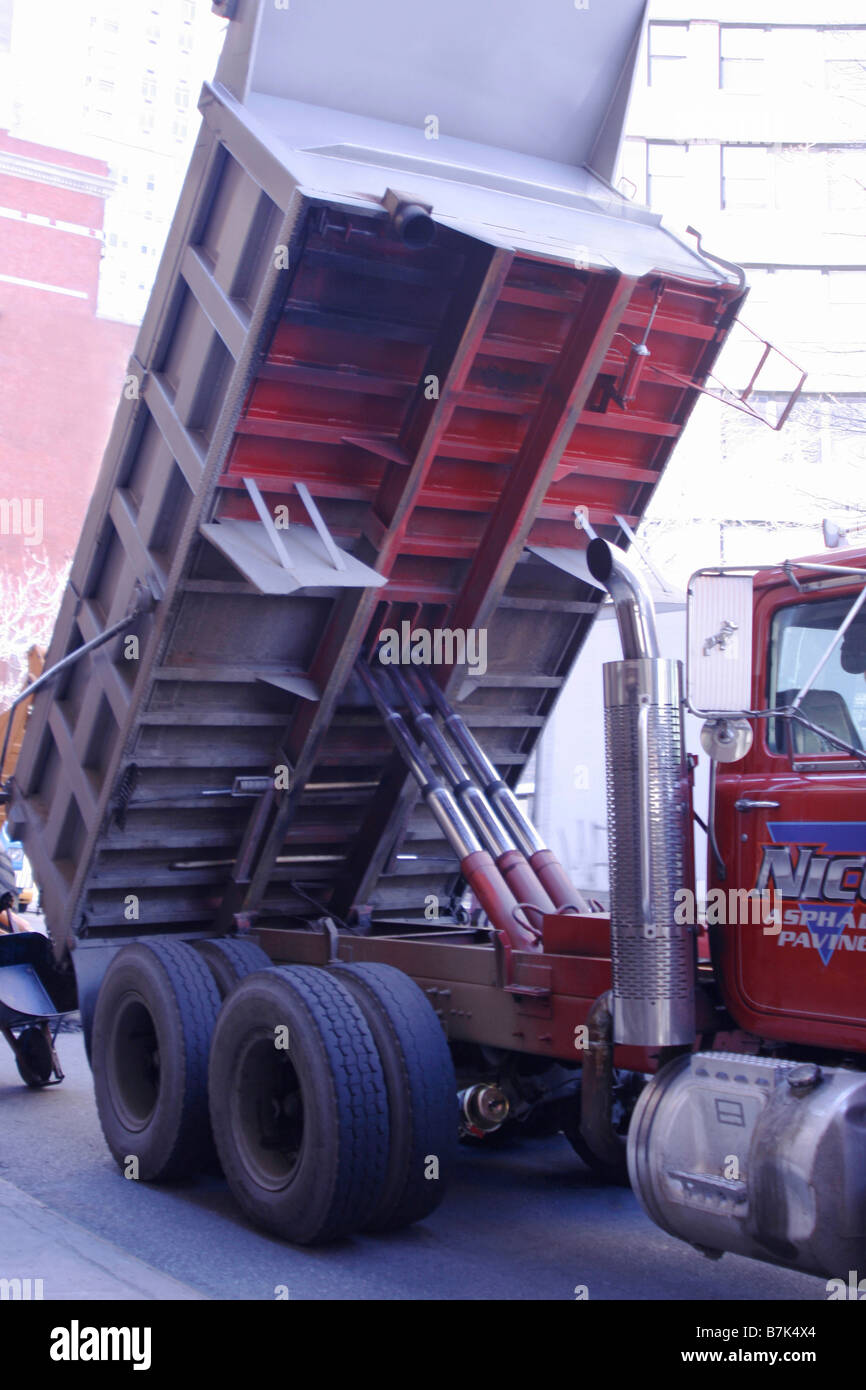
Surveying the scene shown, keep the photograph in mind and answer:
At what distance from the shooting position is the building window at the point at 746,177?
2841 cm

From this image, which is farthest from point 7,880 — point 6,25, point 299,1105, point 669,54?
point 6,25

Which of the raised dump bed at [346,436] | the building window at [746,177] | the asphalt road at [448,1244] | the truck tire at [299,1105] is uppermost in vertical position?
the building window at [746,177]

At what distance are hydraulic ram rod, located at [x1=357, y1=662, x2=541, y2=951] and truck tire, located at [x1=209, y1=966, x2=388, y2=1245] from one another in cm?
67

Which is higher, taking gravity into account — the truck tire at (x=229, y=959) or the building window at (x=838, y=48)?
the building window at (x=838, y=48)

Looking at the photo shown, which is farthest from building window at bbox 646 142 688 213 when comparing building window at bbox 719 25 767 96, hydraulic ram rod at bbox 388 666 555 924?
hydraulic ram rod at bbox 388 666 555 924

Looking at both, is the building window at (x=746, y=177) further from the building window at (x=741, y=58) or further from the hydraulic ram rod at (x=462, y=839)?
the hydraulic ram rod at (x=462, y=839)

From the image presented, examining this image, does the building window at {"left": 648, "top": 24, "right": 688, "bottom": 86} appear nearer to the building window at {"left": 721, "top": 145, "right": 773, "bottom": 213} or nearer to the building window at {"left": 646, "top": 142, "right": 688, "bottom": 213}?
the building window at {"left": 646, "top": 142, "right": 688, "bottom": 213}

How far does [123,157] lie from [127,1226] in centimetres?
4821

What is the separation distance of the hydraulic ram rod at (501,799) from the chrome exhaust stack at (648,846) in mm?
1347

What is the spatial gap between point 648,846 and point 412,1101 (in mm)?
1368

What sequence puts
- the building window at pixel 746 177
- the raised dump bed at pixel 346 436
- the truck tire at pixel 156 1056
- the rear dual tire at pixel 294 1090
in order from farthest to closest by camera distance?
1. the building window at pixel 746 177
2. the truck tire at pixel 156 1056
3. the raised dump bed at pixel 346 436
4. the rear dual tire at pixel 294 1090

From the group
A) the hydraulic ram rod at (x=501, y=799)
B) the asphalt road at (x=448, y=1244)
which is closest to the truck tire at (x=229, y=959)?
the asphalt road at (x=448, y=1244)
